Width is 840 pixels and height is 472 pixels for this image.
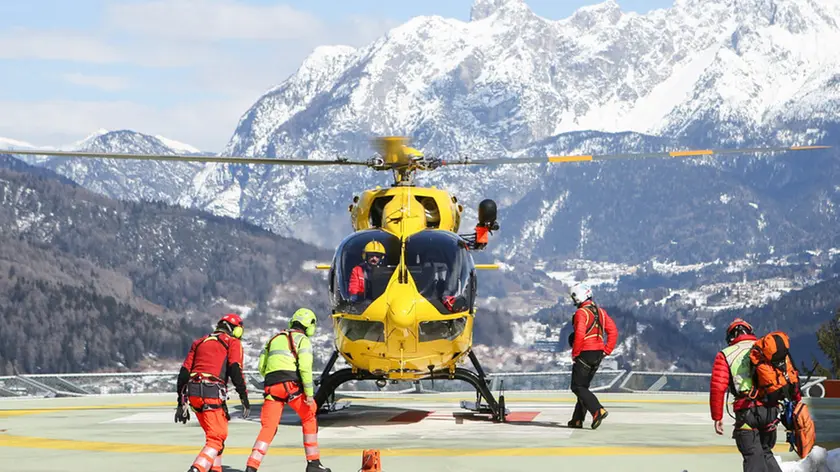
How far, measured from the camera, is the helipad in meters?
19.0

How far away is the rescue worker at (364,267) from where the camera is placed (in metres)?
24.3

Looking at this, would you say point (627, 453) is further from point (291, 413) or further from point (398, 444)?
point (291, 413)

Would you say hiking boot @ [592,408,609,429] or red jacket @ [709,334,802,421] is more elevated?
red jacket @ [709,334,802,421]

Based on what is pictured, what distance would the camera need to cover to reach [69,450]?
21.2 m

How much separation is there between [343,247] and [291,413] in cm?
575

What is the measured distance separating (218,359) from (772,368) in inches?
304

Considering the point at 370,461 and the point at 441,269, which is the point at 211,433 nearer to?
the point at 370,461

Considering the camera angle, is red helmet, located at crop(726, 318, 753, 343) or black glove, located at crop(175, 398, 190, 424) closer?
red helmet, located at crop(726, 318, 753, 343)

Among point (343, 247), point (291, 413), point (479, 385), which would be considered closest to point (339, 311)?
point (343, 247)

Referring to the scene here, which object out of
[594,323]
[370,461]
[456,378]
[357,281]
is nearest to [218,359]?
[370,461]

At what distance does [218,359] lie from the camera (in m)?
17.9

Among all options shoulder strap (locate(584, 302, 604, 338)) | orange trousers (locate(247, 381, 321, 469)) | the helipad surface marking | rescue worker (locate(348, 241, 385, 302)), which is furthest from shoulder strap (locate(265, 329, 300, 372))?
shoulder strap (locate(584, 302, 604, 338))

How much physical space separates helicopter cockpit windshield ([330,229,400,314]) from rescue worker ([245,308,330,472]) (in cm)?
604

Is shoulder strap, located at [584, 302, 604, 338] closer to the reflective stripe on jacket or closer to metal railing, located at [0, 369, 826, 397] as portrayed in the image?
the reflective stripe on jacket
